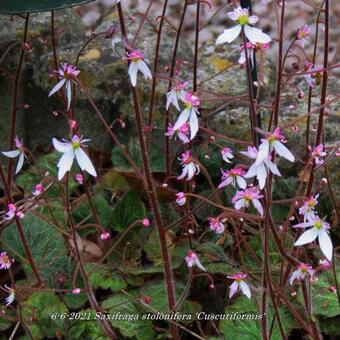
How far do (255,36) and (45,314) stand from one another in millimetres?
907

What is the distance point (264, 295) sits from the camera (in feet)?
4.23

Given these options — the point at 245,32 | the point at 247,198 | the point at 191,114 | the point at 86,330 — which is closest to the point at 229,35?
the point at 245,32

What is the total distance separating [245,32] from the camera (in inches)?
40.4

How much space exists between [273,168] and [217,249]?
26.6 inches

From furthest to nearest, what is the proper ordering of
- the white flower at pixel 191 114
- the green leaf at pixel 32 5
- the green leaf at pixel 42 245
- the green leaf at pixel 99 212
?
the green leaf at pixel 99 212 < the green leaf at pixel 42 245 < the green leaf at pixel 32 5 < the white flower at pixel 191 114

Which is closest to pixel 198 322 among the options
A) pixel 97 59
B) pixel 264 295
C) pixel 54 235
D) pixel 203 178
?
pixel 264 295

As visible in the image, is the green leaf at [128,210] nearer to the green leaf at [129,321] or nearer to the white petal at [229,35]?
the green leaf at [129,321]

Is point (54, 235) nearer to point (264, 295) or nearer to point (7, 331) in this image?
point (7, 331)

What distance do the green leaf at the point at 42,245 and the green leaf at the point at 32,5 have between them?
642 millimetres

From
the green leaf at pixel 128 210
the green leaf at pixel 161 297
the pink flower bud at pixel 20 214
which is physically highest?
the pink flower bud at pixel 20 214

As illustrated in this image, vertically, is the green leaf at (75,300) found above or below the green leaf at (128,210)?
below

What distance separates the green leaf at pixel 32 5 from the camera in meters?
1.26

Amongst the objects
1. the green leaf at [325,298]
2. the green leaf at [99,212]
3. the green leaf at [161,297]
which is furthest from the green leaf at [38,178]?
the green leaf at [325,298]

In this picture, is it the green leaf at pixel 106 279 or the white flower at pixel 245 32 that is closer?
the white flower at pixel 245 32
